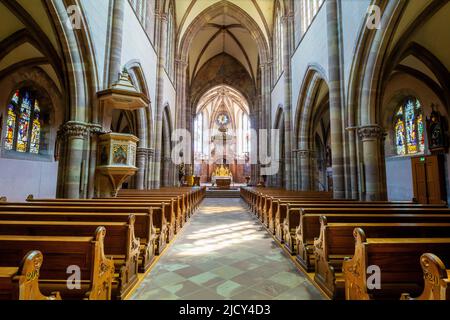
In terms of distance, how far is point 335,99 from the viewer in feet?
26.0

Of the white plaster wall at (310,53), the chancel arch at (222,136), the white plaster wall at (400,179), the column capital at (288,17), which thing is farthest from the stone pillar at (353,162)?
the chancel arch at (222,136)

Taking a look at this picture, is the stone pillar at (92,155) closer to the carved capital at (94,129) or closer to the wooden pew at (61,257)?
the carved capital at (94,129)

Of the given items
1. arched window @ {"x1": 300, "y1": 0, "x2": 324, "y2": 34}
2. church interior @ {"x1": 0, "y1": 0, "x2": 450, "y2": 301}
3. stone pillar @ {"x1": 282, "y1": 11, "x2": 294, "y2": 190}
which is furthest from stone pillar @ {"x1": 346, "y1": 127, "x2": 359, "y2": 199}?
arched window @ {"x1": 300, "y1": 0, "x2": 324, "y2": 34}

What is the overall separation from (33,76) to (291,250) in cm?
1440

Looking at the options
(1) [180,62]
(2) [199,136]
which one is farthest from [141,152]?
(2) [199,136]

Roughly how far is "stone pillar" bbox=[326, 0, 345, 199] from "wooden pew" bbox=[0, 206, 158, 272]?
601cm

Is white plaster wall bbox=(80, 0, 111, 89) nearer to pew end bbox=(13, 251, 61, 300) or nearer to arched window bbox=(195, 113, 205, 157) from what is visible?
pew end bbox=(13, 251, 61, 300)

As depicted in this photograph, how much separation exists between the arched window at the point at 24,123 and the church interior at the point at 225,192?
2.8 inches

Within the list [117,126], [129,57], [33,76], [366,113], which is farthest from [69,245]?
[117,126]

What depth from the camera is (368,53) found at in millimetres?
6797

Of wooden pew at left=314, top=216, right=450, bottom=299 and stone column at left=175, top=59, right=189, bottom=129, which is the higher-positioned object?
stone column at left=175, top=59, right=189, bottom=129

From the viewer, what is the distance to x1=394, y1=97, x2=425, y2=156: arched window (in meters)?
11.7

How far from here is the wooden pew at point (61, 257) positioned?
1.89 metres

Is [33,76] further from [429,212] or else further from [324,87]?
[429,212]
